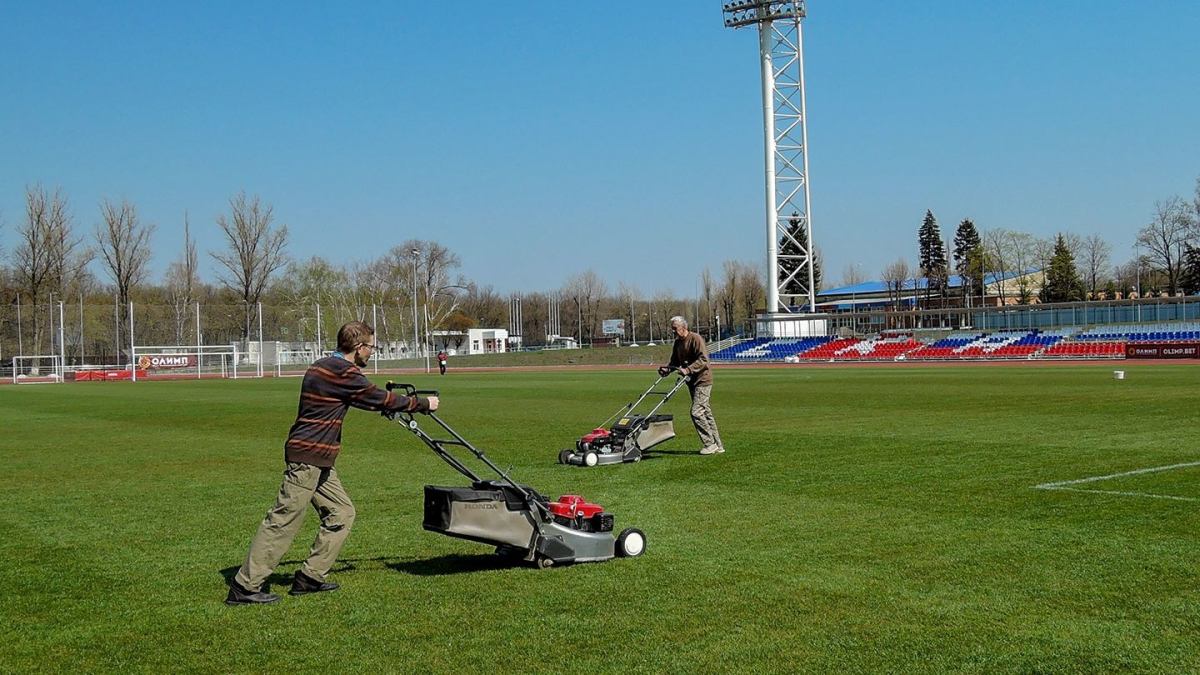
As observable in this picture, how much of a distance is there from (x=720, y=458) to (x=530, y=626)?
8.78 m

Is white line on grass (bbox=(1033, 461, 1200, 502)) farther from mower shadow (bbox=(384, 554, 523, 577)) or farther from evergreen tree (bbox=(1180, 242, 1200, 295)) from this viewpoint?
evergreen tree (bbox=(1180, 242, 1200, 295))

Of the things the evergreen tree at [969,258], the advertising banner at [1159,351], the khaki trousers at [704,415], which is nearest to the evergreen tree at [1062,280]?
the evergreen tree at [969,258]

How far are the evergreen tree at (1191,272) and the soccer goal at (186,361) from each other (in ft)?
268

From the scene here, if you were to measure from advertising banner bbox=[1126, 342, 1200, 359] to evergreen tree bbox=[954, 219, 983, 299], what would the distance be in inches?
2276

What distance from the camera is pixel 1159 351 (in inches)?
2298

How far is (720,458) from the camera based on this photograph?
14891mm

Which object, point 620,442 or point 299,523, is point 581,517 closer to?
point 299,523

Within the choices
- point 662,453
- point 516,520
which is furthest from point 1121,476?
point 516,520

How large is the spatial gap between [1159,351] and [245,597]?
60.9 m

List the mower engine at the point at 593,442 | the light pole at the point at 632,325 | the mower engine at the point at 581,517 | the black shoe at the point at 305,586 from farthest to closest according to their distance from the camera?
the light pole at the point at 632,325, the mower engine at the point at 593,442, the mower engine at the point at 581,517, the black shoe at the point at 305,586

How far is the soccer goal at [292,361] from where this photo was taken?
64000 mm

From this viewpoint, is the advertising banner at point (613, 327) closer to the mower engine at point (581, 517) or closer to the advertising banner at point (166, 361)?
the advertising banner at point (166, 361)

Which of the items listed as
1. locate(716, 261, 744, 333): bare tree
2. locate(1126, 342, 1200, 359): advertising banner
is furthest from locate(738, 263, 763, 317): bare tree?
locate(1126, 342, 1200, 359): advertising banner

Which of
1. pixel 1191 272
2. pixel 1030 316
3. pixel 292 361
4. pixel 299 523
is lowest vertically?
pixel 299 523
